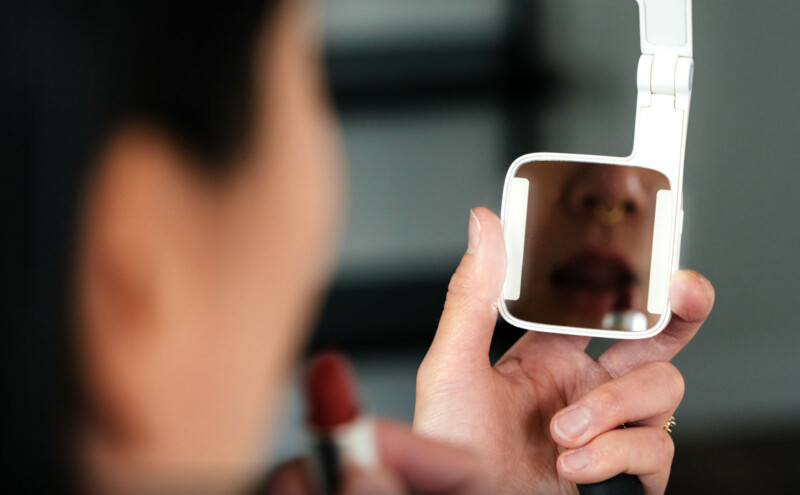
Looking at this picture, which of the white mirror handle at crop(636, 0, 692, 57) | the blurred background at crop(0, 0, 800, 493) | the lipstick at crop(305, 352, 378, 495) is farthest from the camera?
the blurred background at crop(0, 0, 800, 493)

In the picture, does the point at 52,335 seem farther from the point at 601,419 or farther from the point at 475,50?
the point at 475,50

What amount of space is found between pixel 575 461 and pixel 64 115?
1.15 feet

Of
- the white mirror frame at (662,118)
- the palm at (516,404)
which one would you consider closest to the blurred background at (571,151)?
the palm at (516,404)

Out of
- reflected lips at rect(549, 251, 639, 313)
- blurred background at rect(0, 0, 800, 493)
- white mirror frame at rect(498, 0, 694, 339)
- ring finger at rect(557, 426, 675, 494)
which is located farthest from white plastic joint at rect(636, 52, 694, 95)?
blurred background at rect(0, 0, 800, 493)

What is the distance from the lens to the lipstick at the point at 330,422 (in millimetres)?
208

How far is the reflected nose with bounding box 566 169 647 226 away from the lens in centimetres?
42

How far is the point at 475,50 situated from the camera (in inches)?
43.6

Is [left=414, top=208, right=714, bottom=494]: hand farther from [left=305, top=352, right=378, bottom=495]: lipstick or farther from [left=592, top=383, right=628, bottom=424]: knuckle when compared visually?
[left=305, top=352, right=378, bottom=495]: lipstick

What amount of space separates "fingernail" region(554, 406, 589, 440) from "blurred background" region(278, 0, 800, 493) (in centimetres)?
50

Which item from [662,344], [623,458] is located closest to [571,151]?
[662,344]

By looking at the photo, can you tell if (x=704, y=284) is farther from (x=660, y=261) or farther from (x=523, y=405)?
(x=523, y=405)

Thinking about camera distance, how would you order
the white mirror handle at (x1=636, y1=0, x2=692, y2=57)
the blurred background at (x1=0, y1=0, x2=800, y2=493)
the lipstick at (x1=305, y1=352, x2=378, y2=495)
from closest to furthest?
the lipstick at (x1=305, y1=352, x2=378, y2=495), the white mirror handle at (x1=636, y1=0, x2=692, y2=57), the blurred background at (x1=0, y1=0, x2=800, y2=493)

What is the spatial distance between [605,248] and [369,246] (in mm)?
675

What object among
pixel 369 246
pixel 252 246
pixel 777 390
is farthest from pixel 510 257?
pixel 777 390
